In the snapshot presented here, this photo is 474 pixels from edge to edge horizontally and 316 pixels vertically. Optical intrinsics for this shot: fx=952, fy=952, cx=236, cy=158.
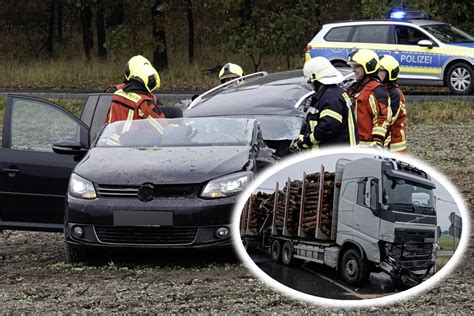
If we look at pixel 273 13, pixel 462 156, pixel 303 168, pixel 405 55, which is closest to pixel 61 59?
pixel 273 13

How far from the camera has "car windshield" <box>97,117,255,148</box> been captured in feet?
24.4

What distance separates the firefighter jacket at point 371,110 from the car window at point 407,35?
13732 mm

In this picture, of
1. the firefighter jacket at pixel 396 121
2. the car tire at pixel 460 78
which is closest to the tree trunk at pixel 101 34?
the car tire at pixel 460 78

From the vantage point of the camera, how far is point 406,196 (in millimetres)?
2012

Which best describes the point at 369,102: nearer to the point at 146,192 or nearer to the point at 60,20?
the point at 146,192

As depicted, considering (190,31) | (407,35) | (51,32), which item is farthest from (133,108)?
(51,32)

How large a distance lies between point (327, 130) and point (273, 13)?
25.5m

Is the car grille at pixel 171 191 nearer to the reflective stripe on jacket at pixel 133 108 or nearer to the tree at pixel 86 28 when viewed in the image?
the reflective stripe on jacket at pixel 133 108

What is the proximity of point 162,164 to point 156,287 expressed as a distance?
1211 millimetres

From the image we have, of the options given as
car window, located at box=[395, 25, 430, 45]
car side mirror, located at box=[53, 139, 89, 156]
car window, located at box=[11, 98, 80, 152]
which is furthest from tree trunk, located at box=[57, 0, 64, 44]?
car side mirror, located at box=[53, 139, 89, 156]

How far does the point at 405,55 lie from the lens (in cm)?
2128

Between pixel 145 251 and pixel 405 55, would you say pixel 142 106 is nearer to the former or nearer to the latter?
pixel 145 251

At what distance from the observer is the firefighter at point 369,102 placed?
7.89 m

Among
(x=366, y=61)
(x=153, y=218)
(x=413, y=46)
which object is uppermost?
(x=366, y=61)
